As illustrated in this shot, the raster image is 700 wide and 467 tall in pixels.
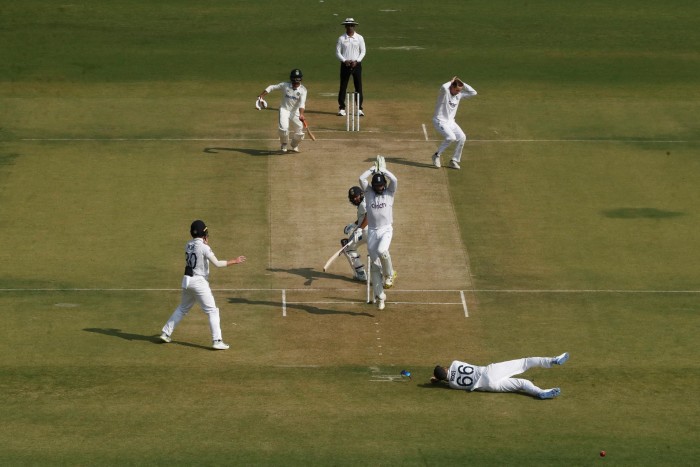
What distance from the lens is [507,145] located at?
38.2 m

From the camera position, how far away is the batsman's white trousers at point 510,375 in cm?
2442

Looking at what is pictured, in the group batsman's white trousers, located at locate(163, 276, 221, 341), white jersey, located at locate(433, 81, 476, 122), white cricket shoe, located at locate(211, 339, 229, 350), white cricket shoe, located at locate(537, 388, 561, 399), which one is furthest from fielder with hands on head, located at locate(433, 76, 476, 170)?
white cricket shoe, located at locate(537, 388, 561, 399)

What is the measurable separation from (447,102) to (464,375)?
1283cm

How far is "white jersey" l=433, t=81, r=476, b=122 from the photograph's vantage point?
35.8 meters

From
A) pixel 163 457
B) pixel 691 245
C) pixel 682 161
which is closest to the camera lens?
pixel 163 457

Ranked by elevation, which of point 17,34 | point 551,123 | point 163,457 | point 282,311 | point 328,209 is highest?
point 17,34

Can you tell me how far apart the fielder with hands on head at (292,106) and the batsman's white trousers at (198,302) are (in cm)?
1014

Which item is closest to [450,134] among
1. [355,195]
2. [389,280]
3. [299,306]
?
[355,195]

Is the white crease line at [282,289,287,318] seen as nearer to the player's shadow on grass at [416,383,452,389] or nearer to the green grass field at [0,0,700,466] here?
the green grass field at [0,0,700,466]

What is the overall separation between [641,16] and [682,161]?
46.7ft

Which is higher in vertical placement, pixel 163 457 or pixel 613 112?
pixel 613 112

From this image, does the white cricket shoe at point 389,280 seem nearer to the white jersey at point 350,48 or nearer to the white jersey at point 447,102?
the white jersey at point 447,102

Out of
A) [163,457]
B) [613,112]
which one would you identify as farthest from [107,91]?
[163,457]

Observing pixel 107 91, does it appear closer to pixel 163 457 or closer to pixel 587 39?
pixel 587 39
